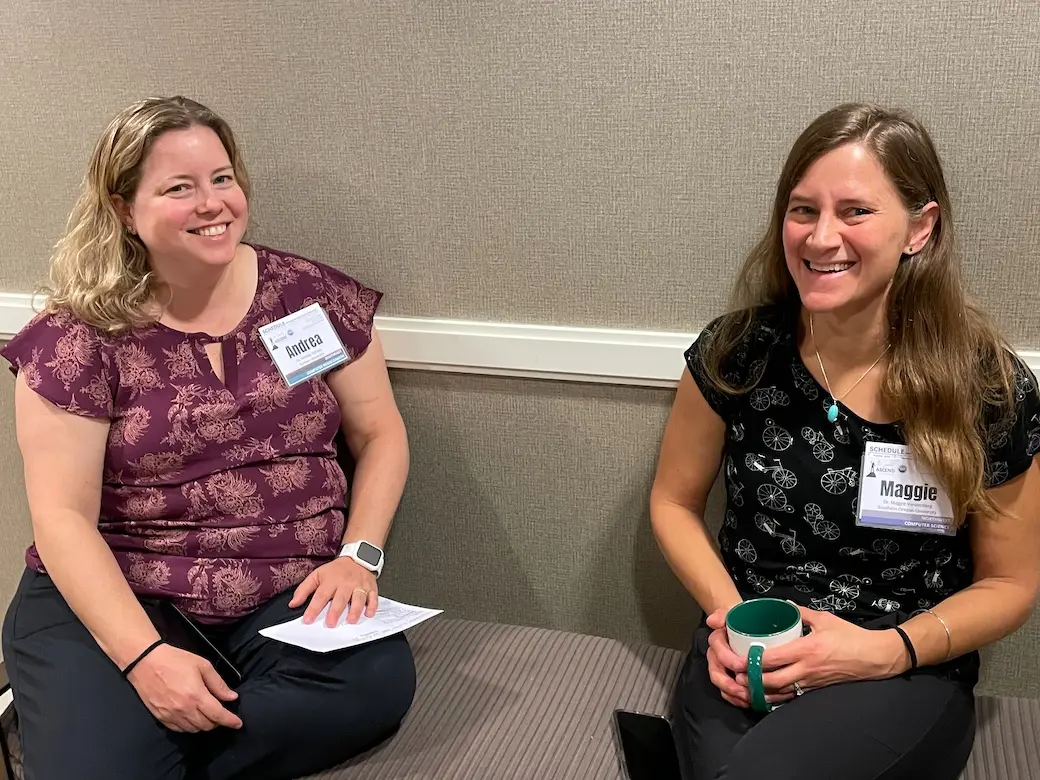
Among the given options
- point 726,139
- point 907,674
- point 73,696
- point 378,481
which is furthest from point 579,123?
point 73,696

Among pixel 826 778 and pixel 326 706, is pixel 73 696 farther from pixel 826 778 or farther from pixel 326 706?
pixel 826 778

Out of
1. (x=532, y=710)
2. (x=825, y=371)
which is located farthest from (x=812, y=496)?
(x=532, y=710)

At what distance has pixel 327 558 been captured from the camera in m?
1.74

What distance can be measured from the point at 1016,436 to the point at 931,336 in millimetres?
184

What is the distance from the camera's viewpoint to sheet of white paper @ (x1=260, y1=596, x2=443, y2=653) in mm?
1490

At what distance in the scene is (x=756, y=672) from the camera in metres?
1.29

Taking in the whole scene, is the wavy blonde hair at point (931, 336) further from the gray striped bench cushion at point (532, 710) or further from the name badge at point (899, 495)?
the gray striped bench cushion at point (532, 710)

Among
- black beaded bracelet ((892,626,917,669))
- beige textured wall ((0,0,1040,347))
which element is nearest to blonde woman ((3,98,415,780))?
beige textured wall ((0,0,1040,347))

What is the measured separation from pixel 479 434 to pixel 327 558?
39 cm

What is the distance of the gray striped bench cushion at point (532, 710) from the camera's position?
1463mm

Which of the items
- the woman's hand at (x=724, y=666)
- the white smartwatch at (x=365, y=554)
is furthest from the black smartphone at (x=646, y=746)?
the white smartwatch at (x=365, y=554)

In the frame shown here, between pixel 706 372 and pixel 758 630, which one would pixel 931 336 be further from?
pixel 758 630

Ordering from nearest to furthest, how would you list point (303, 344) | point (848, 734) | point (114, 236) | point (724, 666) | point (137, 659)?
point (848, 734) < point (724, 666) < point (137, 659) < point (114, 236) < point (303, 344)

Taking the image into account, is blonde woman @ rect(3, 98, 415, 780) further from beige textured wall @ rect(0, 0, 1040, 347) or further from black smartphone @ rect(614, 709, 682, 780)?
black smartphone @ rect(614, 709, 682, 780)
